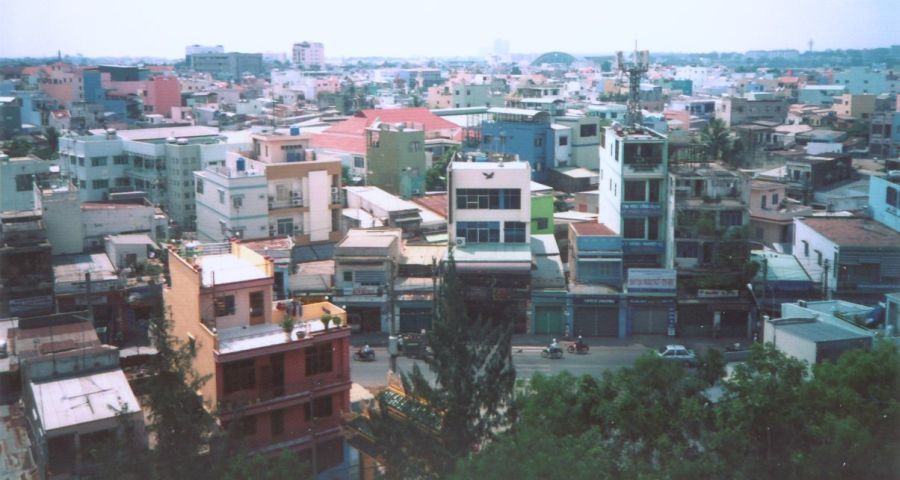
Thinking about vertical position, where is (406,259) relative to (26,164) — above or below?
below

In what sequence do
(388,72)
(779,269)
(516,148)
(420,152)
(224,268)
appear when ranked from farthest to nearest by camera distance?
(388,72), (516,148), (420,152), (779,269), (224,268)

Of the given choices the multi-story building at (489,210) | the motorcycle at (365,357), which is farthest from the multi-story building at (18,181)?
the multi-story building at (489,210)

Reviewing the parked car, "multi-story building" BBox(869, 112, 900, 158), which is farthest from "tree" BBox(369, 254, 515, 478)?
"multi-story building" BBox(869, 112, 900, 158)

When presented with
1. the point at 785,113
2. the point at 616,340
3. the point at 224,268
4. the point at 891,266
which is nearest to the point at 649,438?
the point at 224,268

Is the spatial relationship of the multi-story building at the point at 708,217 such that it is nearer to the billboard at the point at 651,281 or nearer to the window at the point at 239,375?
the billboard at the point at 651,281

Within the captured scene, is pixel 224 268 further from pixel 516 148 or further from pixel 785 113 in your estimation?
pixel 785 113

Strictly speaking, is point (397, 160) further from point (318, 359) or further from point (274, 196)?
point (318, 359)
